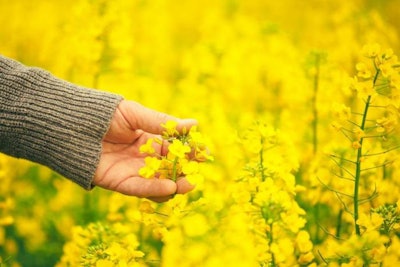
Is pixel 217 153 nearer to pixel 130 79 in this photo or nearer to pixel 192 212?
pixel 130 79

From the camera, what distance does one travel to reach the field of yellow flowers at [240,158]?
1.92m

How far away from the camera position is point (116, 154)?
7.52 ft

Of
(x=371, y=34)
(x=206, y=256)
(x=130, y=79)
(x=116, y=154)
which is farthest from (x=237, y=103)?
(x=206, y=256)

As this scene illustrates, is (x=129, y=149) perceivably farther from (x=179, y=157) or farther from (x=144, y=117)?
(x=179, y=157)

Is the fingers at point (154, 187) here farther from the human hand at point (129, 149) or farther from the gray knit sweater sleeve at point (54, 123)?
the gray knit sweater sleeve at point (54, 123)

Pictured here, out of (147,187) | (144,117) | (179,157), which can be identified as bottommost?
(147,187)

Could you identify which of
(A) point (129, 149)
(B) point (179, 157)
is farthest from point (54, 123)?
(B) point (179, 157)

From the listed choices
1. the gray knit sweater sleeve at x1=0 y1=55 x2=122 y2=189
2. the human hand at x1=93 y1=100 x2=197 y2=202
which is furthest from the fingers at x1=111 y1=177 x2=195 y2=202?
the gray knit sweater sleeve at x1=0 y1=55 x2=122 y2=189

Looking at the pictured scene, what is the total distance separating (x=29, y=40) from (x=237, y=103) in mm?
2567

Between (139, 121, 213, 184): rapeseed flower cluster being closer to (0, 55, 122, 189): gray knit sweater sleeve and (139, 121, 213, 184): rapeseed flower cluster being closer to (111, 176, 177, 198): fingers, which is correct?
(111, 176, 177, 198): fingers

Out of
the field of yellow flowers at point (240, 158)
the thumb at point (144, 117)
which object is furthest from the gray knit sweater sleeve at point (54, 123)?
the field of yellow flowers at point (240, 158)

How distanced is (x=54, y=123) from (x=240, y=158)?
0.67m

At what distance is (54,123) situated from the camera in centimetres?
221

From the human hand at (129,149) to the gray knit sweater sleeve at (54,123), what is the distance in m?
0.06
